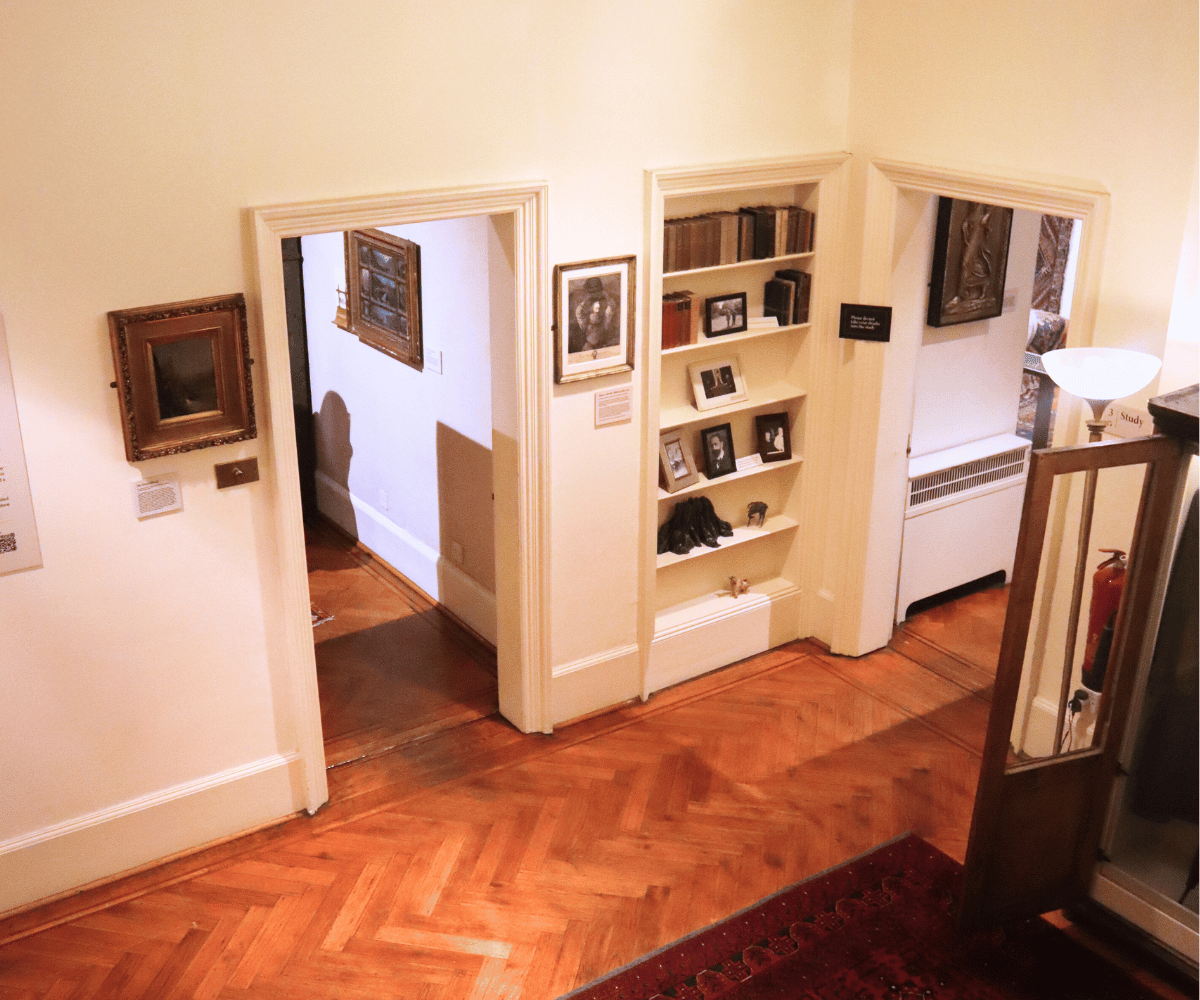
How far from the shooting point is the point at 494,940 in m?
4.36

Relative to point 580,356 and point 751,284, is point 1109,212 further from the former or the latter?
point 580,356

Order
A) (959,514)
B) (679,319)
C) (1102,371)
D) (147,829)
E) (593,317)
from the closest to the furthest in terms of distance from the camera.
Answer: (1102,371), (147,829), (593,317), (679,319), (959,514)

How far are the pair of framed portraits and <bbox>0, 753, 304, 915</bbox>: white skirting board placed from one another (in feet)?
7.12

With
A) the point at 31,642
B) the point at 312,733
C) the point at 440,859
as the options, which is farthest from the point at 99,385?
the point at 440,859

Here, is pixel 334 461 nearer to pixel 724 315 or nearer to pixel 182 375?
pixel 724 315

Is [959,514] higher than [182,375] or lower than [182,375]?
lower

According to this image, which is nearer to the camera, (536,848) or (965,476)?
(536,848)

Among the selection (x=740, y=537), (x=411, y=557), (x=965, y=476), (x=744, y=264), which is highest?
(x=744, y=264)

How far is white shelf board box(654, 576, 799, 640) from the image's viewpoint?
5.92m

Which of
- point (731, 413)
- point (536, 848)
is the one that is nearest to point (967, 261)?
point (731, 413)

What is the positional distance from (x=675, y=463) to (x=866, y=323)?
1.13 metres

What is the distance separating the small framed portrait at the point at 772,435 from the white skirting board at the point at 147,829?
2.74 meters

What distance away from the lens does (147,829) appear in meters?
4.64

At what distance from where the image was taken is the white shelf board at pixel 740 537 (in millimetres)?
5801
